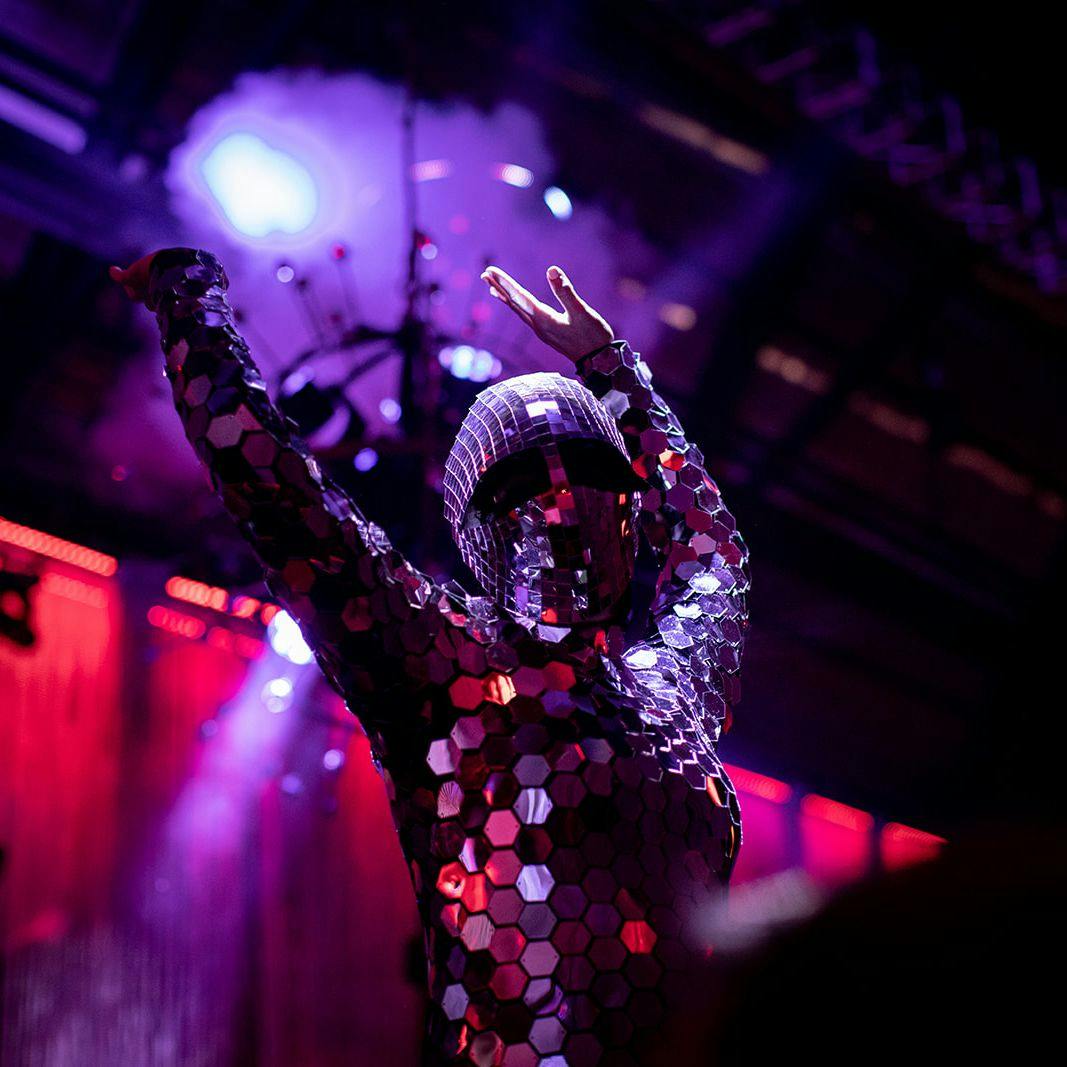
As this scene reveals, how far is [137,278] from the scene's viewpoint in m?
1.25

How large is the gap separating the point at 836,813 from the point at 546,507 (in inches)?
283

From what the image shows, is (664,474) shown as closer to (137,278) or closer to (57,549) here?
(137,278)

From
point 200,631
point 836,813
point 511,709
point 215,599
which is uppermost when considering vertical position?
point 215,599

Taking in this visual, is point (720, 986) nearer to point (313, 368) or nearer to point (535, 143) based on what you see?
point (313, 368)

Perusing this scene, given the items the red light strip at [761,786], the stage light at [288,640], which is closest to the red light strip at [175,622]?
the stage light at [288,640]

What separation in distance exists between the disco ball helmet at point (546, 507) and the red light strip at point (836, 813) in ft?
22.5

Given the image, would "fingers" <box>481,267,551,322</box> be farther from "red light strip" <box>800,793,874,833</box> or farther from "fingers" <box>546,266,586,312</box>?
"red light strip" <box>800,793,874,833</box>

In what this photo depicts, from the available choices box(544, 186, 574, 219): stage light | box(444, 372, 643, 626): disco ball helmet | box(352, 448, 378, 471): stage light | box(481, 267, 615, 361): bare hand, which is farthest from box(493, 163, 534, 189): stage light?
box(444, 372, 643, 626): disco ball helmet

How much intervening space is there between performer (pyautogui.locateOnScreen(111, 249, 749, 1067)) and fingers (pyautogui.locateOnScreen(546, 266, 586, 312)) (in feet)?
1.29

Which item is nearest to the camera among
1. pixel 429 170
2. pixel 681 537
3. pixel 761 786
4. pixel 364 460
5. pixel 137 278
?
pixel 137 278

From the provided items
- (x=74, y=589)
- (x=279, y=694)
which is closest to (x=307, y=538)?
(x=279, y=694)

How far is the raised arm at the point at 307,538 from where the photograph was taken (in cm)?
107

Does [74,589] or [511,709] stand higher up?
[74,589]

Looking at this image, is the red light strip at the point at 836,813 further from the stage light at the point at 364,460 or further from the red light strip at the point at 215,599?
the stage light at the point at 364,460
